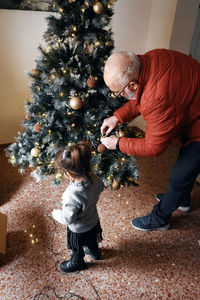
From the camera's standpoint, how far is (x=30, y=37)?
230 centimetres

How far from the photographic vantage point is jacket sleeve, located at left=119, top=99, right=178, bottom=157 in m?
1.10

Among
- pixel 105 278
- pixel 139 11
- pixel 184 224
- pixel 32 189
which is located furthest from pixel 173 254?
pixel 139 11

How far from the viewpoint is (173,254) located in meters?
1.56

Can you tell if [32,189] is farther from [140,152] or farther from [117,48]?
[117,48]

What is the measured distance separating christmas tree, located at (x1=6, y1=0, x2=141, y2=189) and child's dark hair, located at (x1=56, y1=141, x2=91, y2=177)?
21.5 inches

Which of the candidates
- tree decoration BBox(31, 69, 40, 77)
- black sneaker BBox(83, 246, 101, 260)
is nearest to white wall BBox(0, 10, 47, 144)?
tree decoration BBox(31, 69, 40, 77)

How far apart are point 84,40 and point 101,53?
0.47ft

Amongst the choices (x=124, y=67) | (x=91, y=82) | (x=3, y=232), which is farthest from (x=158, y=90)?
(x=3, y=232)

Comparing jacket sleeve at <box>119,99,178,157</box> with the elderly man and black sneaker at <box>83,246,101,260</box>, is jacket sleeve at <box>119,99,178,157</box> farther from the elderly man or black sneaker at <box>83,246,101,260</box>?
black sneaker at <box>83,246,101,260</box>

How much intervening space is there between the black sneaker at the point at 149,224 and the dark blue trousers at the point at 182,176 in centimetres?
7

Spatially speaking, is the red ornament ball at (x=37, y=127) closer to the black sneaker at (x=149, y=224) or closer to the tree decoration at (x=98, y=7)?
the tree decoration at (x=98, y=7)

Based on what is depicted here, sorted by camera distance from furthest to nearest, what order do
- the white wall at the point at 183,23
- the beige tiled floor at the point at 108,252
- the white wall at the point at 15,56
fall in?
the white wall at the point at 183,23 < the white wall at the point at 15,56 < the beige tiled floor at the point at 108,252

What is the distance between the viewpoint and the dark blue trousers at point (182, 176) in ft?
4.53

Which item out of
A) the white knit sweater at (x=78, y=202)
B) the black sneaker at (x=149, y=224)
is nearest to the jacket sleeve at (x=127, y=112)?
the white knit sweater at (x=78, y=202)
